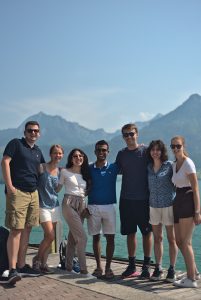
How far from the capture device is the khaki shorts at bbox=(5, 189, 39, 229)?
20.6 ft

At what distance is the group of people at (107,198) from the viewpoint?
21.1 ft

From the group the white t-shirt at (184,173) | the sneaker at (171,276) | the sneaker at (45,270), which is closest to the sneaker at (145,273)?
the sneaker at (171,276)

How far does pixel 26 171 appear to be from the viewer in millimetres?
6523

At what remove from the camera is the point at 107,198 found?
7.07m

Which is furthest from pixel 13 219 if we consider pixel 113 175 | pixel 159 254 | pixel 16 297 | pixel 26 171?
pixel 159 254

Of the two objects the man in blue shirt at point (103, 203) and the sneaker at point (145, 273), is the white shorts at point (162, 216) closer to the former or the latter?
the man in blue shirt at point (103, 203)

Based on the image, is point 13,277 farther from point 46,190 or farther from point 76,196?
point 76,196

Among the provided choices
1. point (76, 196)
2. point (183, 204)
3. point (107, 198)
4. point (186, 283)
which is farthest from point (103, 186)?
point (186, 283)

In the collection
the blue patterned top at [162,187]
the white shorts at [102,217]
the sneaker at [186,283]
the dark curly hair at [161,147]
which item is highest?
the dark curly hair at [161,147]

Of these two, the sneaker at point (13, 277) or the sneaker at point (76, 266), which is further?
the sneaker at point (76, 266)

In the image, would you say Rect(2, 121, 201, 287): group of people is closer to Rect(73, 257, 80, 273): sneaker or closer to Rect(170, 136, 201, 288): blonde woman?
Rect(170, 136, 201, 288): blonde woman

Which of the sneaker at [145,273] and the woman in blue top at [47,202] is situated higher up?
the woman in blue top at [47,202]

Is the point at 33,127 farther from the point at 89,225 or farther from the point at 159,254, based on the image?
the point at 159,254

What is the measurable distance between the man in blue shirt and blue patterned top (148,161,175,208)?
71 centimetres
